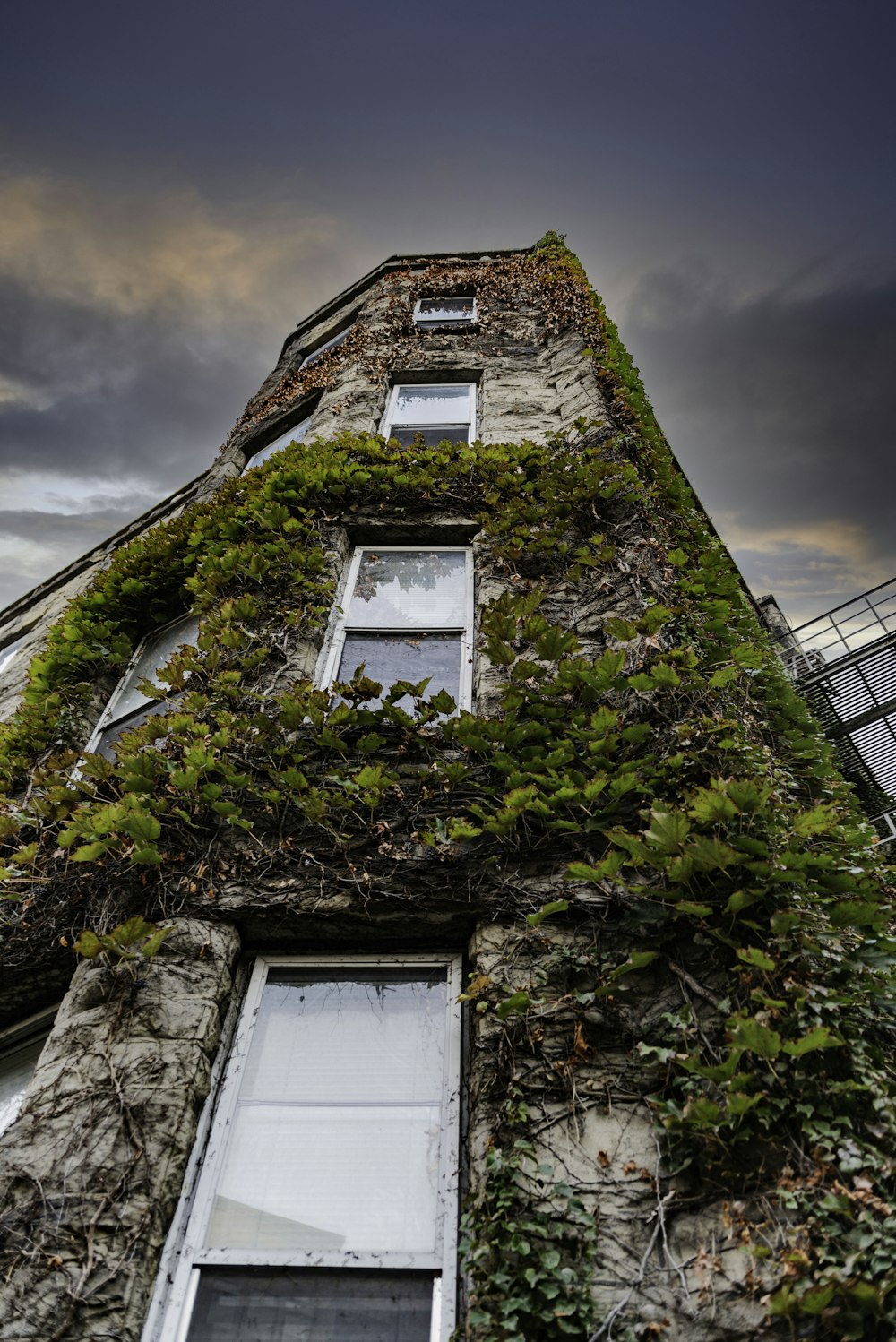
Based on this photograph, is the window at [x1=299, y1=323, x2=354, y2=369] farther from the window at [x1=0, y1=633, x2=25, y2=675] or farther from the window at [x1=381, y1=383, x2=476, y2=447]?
the window at [x1=0, y1=633, x2=25, y2=675]

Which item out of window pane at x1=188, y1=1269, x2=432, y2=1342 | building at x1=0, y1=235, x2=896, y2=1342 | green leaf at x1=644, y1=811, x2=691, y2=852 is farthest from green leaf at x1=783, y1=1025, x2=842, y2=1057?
window pane at x1=188, y1=1269, x2=432, y2=1342

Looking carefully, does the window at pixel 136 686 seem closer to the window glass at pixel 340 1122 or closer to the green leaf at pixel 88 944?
the green leaf at pixel 88 944

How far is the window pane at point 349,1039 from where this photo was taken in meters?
3.14

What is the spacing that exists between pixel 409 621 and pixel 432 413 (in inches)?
138

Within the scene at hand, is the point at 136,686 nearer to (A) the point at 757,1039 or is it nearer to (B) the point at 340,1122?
(B) the point at 340,1122

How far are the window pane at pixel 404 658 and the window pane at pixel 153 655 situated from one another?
1.45 meters

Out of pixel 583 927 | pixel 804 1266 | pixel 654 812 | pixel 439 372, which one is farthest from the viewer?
pixel 439 372

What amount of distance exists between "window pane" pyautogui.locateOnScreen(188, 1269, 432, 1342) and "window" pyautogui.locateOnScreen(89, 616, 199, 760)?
347 cm

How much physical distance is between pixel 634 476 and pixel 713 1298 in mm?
4537

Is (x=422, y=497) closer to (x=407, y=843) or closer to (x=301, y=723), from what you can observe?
(x=301, y=723)

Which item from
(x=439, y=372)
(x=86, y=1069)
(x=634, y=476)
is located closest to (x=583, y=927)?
(x=86, y=1069)

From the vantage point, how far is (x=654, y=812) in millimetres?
2943

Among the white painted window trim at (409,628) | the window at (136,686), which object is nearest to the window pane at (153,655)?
the window at (136,686)

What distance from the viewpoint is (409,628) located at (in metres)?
5.07
